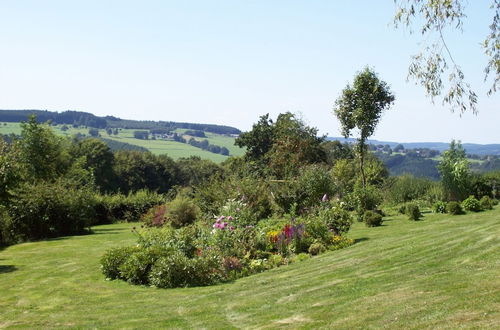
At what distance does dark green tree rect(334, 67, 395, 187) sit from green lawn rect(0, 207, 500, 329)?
1265 cm

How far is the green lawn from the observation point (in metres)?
7.39

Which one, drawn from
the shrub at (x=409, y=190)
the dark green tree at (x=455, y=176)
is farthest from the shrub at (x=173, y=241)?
the shrub at (x=409, y=190)

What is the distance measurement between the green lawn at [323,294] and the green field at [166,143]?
122 meters

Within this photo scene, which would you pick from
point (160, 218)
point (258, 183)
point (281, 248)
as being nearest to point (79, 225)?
point (160, 218)

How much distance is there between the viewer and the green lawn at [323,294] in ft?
24.2

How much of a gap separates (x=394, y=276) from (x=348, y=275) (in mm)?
1129

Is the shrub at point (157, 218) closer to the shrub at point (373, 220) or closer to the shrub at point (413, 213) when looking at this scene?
the shrub at point (373, 220)

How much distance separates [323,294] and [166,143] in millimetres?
161914

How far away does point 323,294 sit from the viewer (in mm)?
9312

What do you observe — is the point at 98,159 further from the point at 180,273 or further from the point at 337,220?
the point at 180,273

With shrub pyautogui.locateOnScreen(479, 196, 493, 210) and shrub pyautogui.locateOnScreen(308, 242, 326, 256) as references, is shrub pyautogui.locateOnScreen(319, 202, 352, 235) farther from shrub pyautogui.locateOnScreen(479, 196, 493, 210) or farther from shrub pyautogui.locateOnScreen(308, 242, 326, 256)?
shrub pyautogui.locateOnScreen(479, 196, 493, 210)

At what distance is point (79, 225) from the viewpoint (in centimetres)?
2536

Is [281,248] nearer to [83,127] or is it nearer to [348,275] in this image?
[348,275]

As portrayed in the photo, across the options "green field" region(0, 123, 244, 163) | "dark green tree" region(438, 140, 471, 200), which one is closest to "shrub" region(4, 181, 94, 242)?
"dark green tree" region(438, 140, 471, 200)
